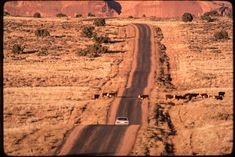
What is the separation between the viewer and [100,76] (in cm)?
9275

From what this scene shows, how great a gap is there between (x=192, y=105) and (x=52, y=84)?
82.0ft

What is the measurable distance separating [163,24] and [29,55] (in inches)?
2587

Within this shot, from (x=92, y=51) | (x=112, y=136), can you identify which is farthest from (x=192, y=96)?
(x=92, y=51)

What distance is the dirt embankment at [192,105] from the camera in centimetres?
4947

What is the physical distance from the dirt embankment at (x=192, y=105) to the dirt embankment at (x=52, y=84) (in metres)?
7.76

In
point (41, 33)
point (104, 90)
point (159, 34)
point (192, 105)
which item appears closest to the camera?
point (192, 105)

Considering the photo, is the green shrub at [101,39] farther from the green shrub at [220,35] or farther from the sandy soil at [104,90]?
the green shrub at [220,35]

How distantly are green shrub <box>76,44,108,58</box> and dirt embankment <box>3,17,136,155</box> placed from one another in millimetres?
2257

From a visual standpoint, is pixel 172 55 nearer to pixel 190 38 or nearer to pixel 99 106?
pixel 190 38

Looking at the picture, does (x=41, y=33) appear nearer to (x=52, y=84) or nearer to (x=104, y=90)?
(x=52, y=84)

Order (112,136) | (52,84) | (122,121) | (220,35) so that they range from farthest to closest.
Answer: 1. (220,35)
2. (52,84)
3. (122,121)
4. (112,136)

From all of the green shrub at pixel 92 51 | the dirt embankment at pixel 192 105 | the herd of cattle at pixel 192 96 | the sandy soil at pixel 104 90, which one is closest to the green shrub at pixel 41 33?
the sandy soil at pixel 104 90

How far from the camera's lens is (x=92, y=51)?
11806cm

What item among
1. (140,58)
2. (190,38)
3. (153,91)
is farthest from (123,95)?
(190,38)
